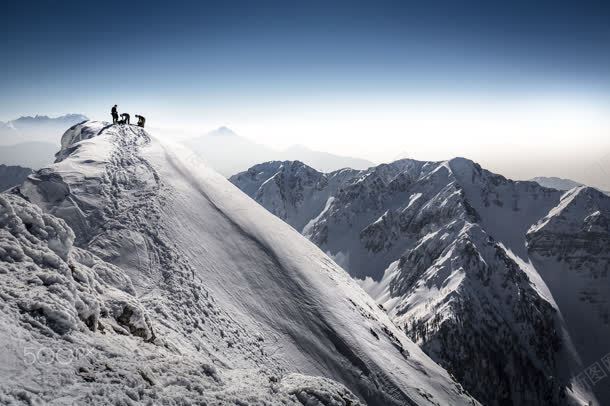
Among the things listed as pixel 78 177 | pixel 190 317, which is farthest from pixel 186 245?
pixel 78 177

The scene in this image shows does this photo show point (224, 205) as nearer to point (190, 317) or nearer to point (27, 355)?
point (190, 317)

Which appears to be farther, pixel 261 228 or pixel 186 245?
pixel 261 228

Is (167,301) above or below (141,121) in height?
below

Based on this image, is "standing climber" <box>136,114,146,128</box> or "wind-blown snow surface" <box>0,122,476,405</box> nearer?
"wind-blown snow surface" <box>0,122,476,405</box>

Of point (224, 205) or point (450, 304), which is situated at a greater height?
point (224, 205)

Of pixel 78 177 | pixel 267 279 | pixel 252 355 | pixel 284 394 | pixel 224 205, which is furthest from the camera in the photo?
pixel 224 205

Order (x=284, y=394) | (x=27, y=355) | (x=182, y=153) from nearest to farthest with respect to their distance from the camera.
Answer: (x=27, y=355) < (x=284, y=394) < (x=182, y=153)

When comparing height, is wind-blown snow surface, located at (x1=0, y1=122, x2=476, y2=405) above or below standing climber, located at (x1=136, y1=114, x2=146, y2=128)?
below

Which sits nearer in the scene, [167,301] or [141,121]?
[167,301]
